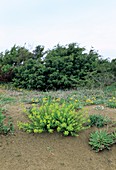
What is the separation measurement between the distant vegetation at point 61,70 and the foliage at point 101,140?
5896mm

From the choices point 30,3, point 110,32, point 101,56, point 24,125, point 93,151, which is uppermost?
point 30,3

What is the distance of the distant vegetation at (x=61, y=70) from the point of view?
33.9 ft

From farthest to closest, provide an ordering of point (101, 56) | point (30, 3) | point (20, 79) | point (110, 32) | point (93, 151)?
point (101, 56) < point (20, 79) < point (110, 32) < point (30, 3) < point (93, 151)

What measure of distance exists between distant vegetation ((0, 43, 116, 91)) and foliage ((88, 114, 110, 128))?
214 inches

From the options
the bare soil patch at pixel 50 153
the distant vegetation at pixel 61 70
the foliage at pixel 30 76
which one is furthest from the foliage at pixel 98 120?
the foliage at pixel 30 76

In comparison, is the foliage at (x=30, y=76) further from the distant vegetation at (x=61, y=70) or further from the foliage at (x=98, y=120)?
the foliage at (x=98, y=120)

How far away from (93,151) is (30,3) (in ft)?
21.7

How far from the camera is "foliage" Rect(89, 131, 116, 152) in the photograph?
11.7 feet

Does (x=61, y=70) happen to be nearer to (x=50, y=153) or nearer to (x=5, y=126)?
(x=5, y=126)

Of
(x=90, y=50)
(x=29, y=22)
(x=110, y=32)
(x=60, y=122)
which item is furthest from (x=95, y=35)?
(x=60, y=122)

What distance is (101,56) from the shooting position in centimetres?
1208

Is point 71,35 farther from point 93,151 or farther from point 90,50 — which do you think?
point 93,151

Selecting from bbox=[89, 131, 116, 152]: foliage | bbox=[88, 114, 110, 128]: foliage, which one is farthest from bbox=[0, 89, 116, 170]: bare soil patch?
bbox=[88, 114, 110, 128]: foliage

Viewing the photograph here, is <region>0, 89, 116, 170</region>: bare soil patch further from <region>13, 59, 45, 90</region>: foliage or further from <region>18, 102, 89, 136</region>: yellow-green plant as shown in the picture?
<region>13, 59, 45, 90</region>: foliage
